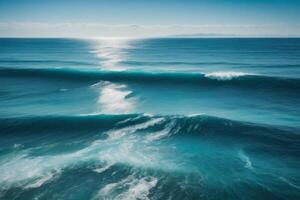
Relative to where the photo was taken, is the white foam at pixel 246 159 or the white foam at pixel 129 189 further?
the white foam at pixel 246 159

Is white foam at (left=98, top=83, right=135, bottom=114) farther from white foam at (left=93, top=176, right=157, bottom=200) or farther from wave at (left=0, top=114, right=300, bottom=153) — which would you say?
white foam at (left=93, top=176, right=157, bottom=200)

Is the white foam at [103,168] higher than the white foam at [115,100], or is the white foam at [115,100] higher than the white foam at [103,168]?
the white foam at [115,100]

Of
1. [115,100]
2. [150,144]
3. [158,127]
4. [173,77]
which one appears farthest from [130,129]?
[173,77]

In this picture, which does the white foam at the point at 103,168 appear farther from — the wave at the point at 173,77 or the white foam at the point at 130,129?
the wave at the point at 173,77

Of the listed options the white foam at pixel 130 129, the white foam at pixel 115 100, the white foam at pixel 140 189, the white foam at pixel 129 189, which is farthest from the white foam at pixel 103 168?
the white foam at pixel 115 100

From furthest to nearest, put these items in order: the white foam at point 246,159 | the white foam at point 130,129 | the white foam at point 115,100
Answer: the white foam at point 115,100 → the white foam at point 130,129 → the white foam at point 246,159

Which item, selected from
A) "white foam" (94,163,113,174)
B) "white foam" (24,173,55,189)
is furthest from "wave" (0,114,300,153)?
"white foam" (24,173,55,189)

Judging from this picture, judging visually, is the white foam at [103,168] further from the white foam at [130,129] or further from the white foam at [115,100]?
the white foam at [115,100]

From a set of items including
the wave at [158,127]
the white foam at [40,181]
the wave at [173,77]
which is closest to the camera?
the white foam at [40,181]

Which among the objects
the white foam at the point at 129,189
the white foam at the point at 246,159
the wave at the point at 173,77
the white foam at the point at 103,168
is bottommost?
the white foam at the point at 246,159

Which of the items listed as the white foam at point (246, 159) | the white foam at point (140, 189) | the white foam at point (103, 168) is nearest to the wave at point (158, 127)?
the white foam at point (246, 159)
